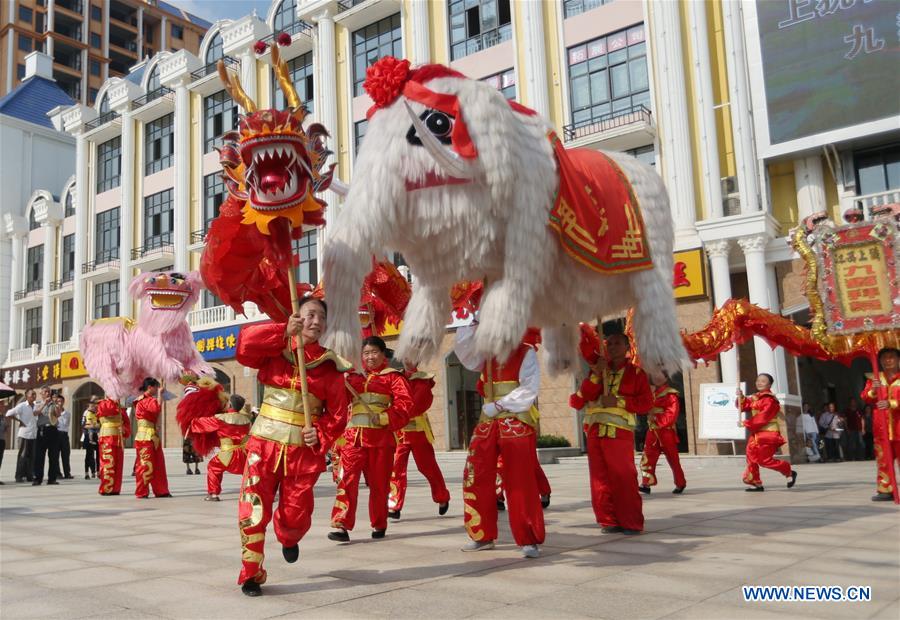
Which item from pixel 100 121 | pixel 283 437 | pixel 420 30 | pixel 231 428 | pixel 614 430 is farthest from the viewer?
pixel 100 121

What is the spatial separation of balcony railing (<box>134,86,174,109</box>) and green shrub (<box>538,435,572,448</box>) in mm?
18262

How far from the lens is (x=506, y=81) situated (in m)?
17.9

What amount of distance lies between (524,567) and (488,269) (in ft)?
5.51

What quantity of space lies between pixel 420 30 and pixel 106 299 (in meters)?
15.7

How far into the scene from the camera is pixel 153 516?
7512 mm

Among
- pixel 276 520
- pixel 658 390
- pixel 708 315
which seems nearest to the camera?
pixel 276 520

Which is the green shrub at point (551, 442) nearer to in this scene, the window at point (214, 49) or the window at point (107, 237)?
the window at point (214, 49)

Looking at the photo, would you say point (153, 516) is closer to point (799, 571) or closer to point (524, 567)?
point (524, 567)

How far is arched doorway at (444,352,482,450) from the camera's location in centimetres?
1822

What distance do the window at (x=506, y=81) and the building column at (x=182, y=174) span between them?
1133 cm

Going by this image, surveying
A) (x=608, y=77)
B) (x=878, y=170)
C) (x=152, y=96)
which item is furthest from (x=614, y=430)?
(x=152, y=96)

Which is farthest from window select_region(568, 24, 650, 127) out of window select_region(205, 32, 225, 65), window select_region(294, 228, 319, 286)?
window select_region(205, 32, 225, 65)

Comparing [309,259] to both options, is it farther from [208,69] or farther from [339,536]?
[339,536]

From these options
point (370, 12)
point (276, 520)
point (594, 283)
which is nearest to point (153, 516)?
point (276, 520)
